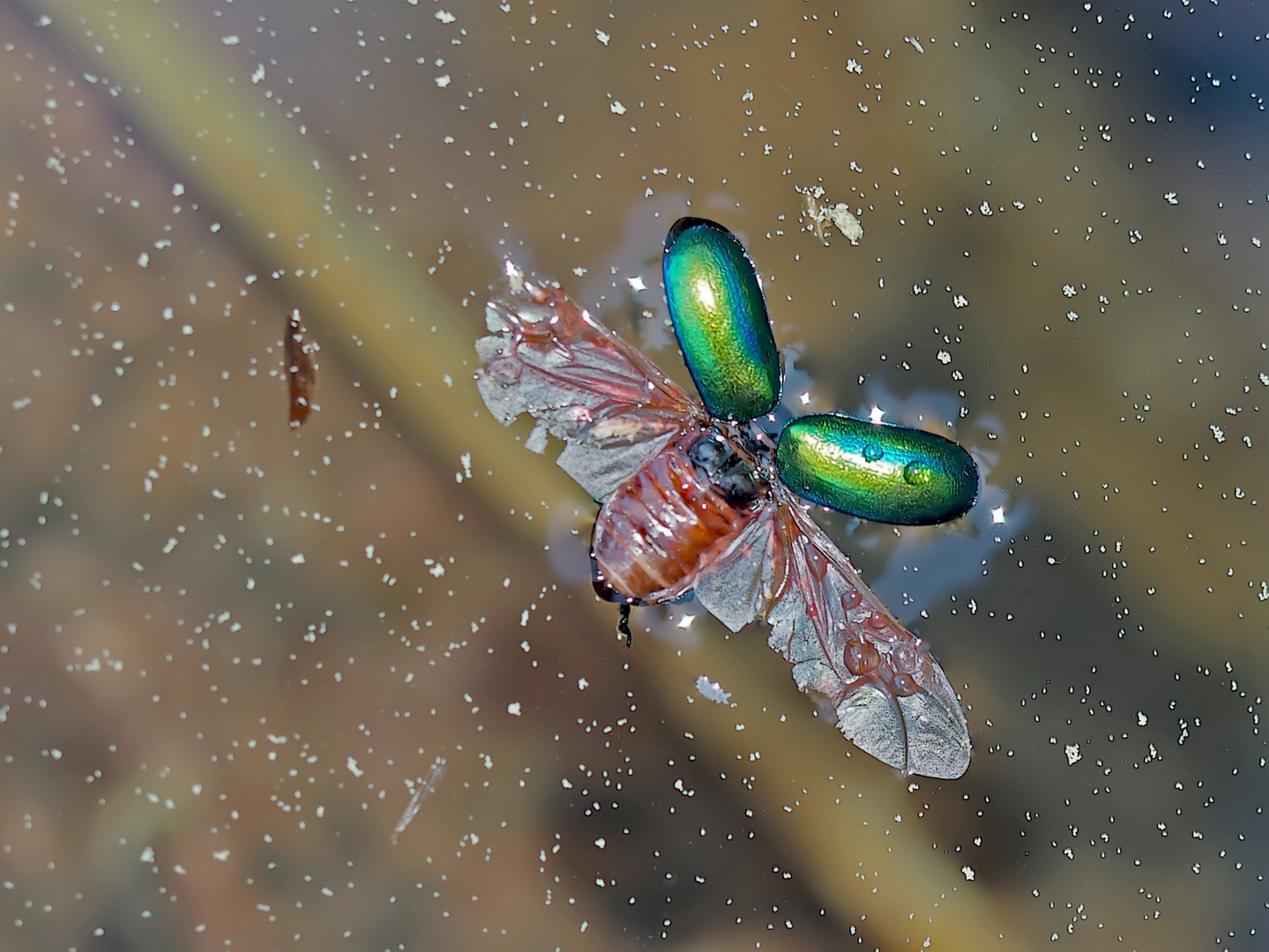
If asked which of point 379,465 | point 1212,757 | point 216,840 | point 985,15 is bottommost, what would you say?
point 1212,757

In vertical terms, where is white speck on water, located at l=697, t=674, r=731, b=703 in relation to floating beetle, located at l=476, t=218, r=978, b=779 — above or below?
below

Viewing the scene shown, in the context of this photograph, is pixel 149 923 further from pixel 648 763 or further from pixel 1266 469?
pixel 1266 469

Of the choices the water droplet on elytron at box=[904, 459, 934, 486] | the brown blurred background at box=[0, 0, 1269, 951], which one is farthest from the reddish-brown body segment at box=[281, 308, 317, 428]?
the water droplet on elytron at box=[904, 459, 934, 486]

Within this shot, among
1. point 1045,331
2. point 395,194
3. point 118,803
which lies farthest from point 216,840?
point 1045,331

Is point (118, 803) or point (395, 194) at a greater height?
point (395, 194)

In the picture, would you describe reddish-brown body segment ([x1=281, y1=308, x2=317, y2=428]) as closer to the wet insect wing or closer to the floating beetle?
the floating beetle

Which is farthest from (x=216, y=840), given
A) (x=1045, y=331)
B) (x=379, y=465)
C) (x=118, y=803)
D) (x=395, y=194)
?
(x=1045, y=331)

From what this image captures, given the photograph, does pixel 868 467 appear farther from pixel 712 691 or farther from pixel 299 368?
pixel 299 368
